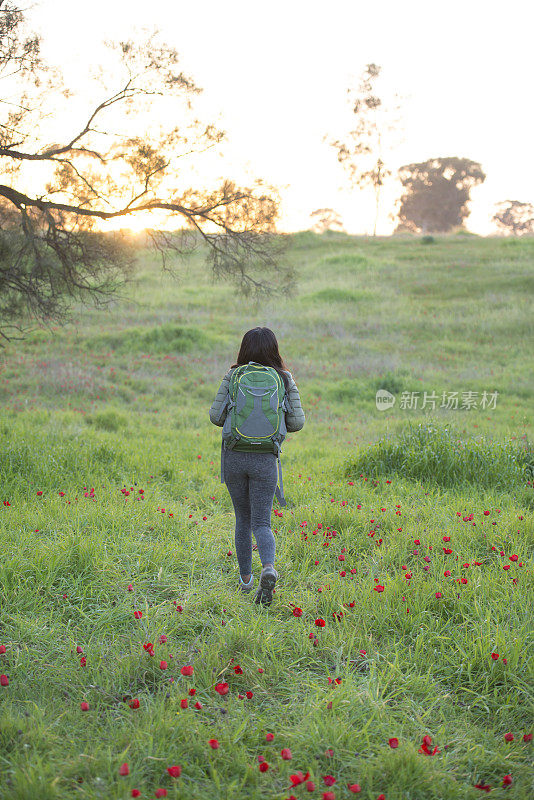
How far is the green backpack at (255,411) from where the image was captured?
11.7 feet

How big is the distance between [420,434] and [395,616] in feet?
12.2

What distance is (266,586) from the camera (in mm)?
3699

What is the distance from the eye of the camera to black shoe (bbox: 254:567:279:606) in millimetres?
3648

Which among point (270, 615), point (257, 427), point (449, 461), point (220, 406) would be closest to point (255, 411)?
point (257, 427)

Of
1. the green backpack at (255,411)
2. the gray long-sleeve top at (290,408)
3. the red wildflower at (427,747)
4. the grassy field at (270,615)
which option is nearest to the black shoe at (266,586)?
the grassy field at (270,615)

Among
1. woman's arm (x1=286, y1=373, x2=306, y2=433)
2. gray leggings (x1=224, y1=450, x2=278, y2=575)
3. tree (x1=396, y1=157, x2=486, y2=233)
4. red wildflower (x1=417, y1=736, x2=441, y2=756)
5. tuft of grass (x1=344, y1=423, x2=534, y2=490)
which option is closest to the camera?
red wildflower (x1=417, y1=736, x2=441, y2=756)

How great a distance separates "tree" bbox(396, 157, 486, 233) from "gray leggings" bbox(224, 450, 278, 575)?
49814 millimetres

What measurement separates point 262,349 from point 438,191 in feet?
169

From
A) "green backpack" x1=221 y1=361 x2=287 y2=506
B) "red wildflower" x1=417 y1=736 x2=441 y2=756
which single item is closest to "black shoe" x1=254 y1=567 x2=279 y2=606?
"green backpack" x1=221 y1=361 x2=287 y2=506

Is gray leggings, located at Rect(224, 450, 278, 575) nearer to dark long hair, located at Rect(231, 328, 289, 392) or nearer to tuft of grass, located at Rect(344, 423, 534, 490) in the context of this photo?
dark long hair, located at Rect(231, 328, 289, 392)

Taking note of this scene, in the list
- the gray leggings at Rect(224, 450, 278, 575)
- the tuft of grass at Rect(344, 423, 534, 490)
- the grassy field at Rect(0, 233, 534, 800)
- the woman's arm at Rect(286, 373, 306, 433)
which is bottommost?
the grassy field at Rect(0, 233, 534, 800)

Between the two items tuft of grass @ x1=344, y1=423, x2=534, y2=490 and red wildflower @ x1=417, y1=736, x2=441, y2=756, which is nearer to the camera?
red wildflower @ x1=417, y1=736, x2=441, y2=756

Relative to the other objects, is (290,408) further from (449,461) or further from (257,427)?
(449,461)

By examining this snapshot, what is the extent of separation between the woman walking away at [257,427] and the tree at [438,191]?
49574mm
